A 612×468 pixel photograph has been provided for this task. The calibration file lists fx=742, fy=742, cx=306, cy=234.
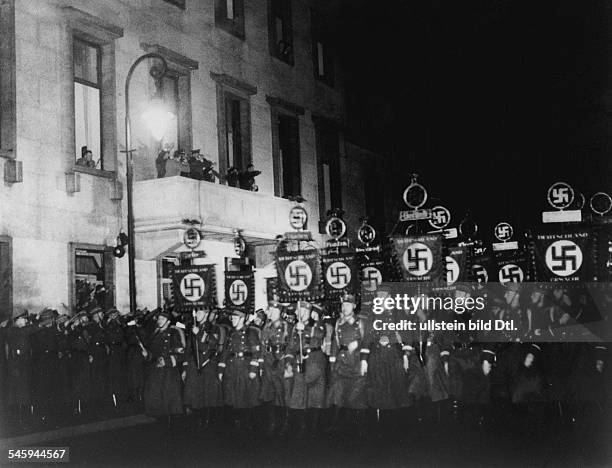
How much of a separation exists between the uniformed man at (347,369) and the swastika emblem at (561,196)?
163 inches

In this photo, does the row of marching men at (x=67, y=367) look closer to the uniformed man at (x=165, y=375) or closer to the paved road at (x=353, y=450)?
the uniformed man at (x=165, y=375)

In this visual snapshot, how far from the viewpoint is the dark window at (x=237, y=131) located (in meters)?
18.3

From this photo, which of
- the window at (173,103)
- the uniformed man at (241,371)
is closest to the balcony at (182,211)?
the window at (173,103)

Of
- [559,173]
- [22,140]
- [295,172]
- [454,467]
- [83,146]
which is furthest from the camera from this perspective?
[295,172]

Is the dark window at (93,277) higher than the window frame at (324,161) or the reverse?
the reverse

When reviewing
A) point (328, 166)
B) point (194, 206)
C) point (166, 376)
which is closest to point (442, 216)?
point (194, 206)

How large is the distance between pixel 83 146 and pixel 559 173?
396 inches

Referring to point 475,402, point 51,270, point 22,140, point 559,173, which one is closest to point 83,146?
point 22,140

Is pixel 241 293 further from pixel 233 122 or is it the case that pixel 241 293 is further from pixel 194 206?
pixel 233 122

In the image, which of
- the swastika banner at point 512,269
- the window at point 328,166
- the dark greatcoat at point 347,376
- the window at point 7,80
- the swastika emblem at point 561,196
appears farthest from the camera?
the window at point 328,166

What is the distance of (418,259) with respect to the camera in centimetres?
1139

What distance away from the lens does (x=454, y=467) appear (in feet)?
27.2

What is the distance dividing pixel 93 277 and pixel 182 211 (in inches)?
81.8

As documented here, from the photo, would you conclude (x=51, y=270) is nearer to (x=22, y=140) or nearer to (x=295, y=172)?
(x=22, y=140)
